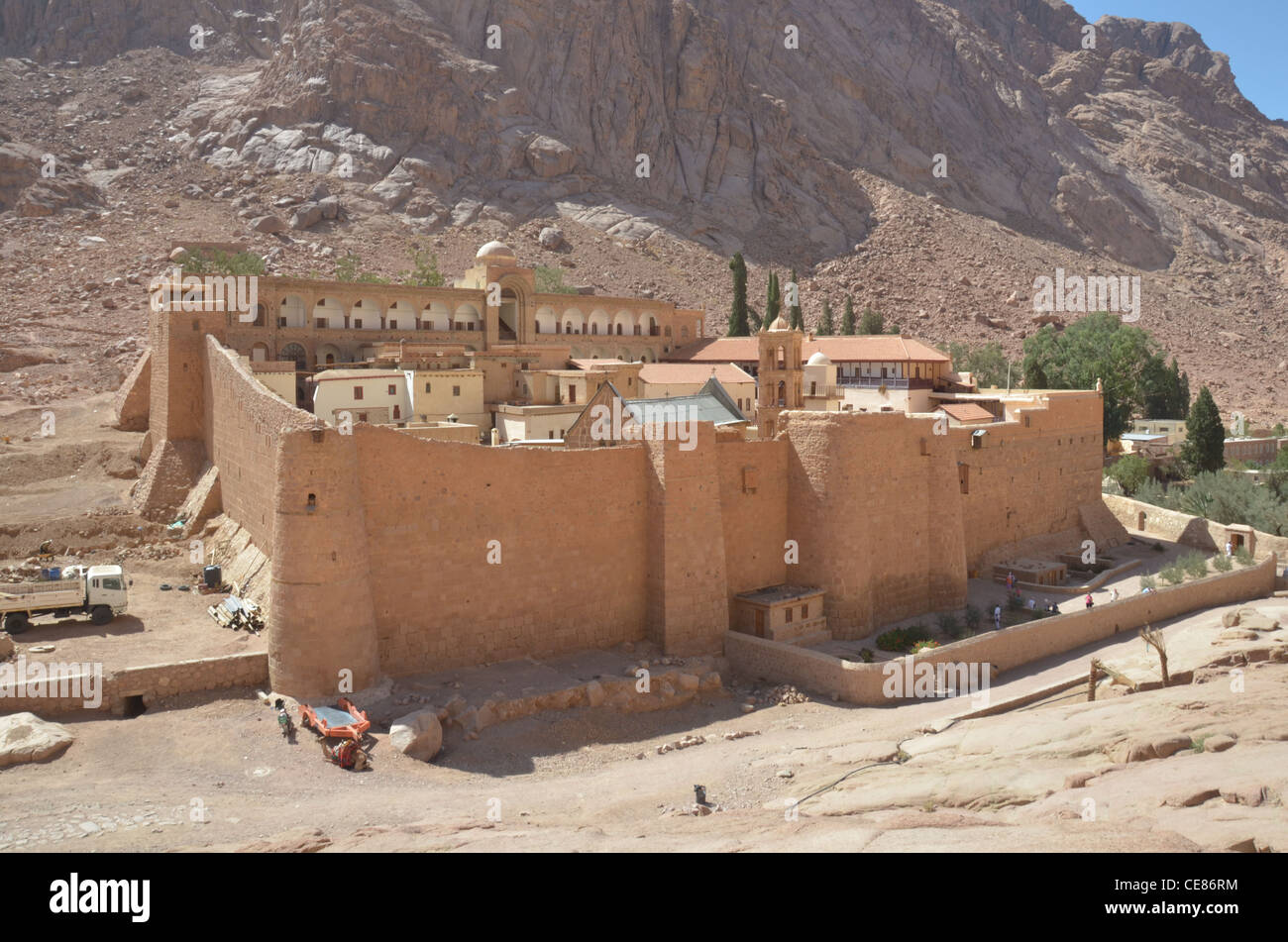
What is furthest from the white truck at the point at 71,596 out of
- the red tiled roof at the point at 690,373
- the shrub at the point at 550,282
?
the shrub at the point at 550,282

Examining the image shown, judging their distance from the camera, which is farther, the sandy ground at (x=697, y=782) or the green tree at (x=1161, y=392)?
the green tree at (x=1161, y=392)

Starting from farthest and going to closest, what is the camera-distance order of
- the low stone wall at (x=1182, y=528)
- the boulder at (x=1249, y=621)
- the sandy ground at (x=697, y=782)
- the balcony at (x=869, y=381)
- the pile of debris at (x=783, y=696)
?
the balcony at (x=869, y=381)
the low stone wall at (x=1182, y=528)
the boulder at (x=1249, y=621)
the pile of debris at (x=783, y=696)
the sandy ground at (x=697, y=782)

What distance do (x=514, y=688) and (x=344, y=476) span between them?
161 inches

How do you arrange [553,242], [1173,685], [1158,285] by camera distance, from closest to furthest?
[1173,685], [553,242], [1158,285]

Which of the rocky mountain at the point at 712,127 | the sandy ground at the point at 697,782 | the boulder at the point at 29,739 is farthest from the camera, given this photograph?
the rocky mountain at the point at 712,127

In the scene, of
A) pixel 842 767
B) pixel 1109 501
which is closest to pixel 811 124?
pixel 1109 501

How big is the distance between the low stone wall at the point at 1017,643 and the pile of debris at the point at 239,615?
26.4ft

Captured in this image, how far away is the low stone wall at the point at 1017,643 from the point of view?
672 inches

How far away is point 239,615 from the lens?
16219mm

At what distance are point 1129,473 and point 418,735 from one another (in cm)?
3086

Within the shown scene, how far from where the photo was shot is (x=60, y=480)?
74.7 feet

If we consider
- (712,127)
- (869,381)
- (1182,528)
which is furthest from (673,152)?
(1182,528)

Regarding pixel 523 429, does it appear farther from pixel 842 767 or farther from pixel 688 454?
pixel 842 767

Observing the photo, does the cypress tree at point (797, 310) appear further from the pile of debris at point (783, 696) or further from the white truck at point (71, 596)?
the white truck at point (71, 596)
